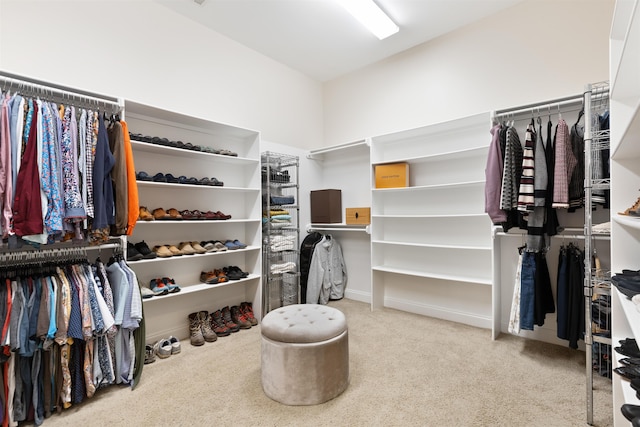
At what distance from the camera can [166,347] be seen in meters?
2.52

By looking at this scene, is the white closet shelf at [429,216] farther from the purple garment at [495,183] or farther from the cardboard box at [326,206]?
the cardboard box at [326,206]

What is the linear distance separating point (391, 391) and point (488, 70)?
312cm

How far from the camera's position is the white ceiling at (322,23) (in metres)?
2.92

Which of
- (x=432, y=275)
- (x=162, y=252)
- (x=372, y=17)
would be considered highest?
(x=372, y=17)

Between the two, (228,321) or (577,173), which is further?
(228,321)

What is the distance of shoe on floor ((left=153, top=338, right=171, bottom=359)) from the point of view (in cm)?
250

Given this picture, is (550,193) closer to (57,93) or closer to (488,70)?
(488,70)

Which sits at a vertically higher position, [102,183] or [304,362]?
[102,183]

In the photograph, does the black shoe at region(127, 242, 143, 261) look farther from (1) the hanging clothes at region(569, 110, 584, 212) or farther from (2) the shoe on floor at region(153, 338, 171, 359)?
(1) the hanging clothes at region(569, 110, 584, 212)

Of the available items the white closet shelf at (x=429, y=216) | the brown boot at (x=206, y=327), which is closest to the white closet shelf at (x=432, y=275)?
the white closet shelf at (x=429, y=216)

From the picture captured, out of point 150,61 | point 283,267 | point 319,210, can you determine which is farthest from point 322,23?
point 283,267

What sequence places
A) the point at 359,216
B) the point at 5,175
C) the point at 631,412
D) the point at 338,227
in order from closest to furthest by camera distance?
the point at 631,412
the point at 5,175
the point at 359,216
the point at 338,227

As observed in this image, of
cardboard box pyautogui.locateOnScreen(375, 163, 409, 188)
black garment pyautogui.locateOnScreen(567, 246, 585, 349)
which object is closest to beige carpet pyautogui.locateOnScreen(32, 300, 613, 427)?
black garment pyautogui.locateOnScreen(567, 246, 585, 349)

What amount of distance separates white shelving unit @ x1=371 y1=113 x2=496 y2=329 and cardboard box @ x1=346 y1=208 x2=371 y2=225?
98mm
